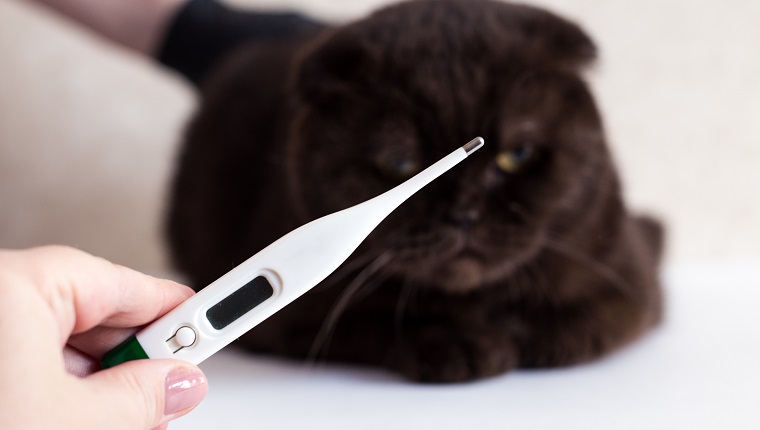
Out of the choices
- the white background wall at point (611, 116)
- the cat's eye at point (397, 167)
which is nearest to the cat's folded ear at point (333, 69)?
the cat's eye at point (397, 167)

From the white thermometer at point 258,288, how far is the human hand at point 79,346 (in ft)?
0.06

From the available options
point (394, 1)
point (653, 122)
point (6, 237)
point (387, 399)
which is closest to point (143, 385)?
point (387, 399)

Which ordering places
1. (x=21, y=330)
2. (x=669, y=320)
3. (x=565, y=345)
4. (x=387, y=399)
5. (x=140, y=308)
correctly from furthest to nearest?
1. (x=669, y=320)
2. (x=565, y=345)
3. (x=387, y=399)
4. (x=140, y=308)
5. (x=21, y=330)

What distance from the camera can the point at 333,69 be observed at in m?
1.04

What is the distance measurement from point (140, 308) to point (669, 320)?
935mm

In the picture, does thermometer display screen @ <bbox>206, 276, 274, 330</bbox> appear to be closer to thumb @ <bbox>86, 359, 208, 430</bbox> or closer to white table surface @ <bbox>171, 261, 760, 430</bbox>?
thumb @ <bbox>86, 359, 208, 430</bbox>

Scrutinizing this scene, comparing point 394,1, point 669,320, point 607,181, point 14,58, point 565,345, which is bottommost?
point 669,320

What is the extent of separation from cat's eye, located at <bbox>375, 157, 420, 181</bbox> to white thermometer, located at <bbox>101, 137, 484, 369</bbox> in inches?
14.7

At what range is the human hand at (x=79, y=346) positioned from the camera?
0.47m

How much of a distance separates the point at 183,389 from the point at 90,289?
4.0 inches

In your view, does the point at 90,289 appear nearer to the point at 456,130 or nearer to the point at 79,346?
the point at 79,346

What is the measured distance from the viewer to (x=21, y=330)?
0.48 metres

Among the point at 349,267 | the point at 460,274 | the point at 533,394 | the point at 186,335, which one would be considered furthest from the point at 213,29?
the point at 186,335

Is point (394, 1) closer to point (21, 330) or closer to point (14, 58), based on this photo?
point (21, 330)
